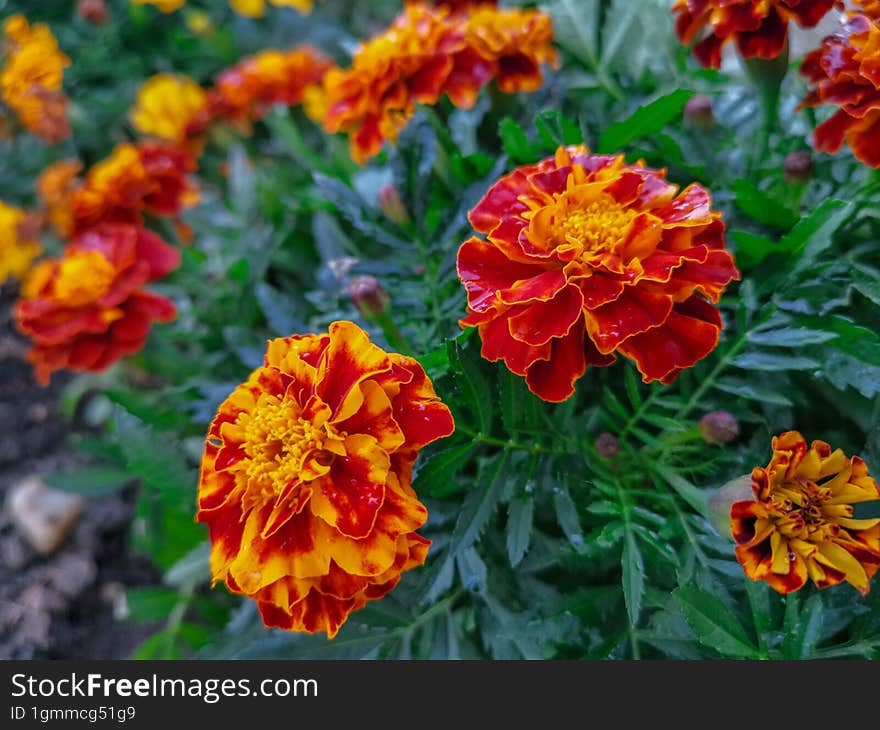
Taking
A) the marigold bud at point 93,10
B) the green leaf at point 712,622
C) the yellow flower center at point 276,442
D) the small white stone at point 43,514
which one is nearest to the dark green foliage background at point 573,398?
the green leaf at point 712,622

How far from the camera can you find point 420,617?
93 cm

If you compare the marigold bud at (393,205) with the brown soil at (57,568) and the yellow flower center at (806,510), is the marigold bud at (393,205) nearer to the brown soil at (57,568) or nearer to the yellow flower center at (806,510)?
the yellow flower center at (806,510)

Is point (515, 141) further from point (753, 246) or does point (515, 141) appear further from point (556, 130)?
point (753, 246)

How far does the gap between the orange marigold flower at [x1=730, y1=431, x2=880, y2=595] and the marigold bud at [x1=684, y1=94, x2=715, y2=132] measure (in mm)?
422

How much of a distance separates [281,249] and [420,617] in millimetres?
645

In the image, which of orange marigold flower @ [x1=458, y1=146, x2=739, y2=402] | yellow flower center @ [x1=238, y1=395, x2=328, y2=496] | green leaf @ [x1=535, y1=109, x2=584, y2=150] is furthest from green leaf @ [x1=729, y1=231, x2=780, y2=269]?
yellow flower center @ [x1=238, y1=395, x2=328, y2=496]

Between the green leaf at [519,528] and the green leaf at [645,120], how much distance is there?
414mm

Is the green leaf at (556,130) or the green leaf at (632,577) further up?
the green leaf at (556,130)

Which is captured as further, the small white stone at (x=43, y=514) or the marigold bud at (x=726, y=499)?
the small white stone at (x=43, y=514)

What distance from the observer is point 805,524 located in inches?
24.7

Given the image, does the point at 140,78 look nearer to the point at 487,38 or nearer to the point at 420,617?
the point at 487,38

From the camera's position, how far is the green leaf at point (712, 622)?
0.67 m

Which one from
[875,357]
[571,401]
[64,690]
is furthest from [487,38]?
[64,690]

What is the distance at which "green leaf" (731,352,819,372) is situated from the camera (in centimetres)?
73
